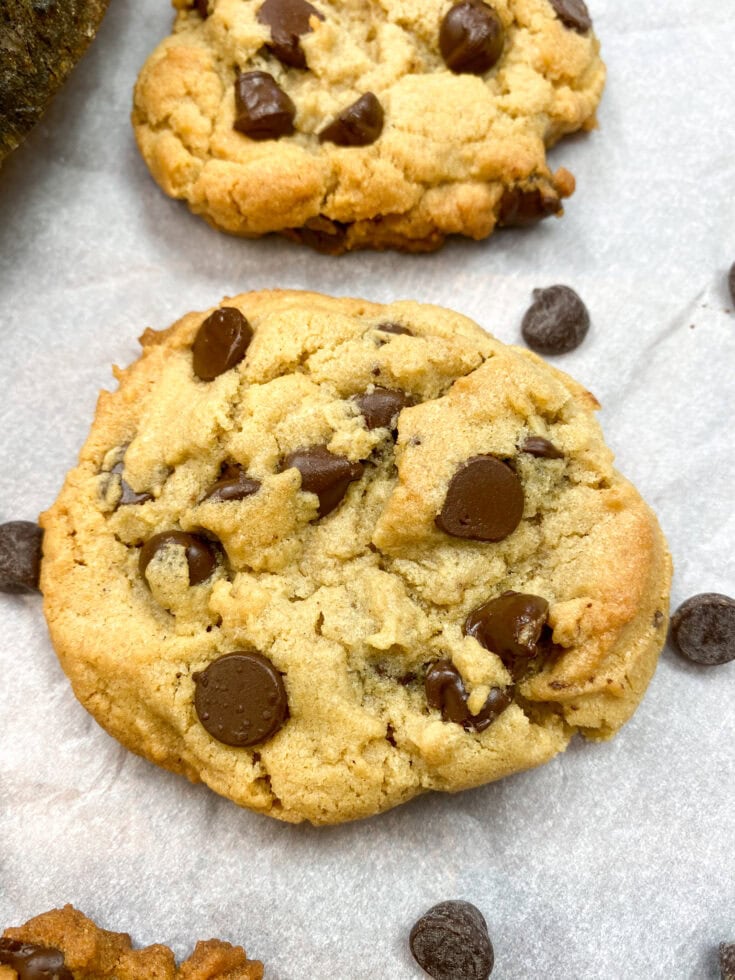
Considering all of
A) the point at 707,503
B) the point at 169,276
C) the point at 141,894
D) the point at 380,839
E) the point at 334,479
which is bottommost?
the point at 141,894

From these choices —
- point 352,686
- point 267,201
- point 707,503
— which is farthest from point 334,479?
point 707,503

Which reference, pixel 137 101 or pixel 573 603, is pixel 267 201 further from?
pixel 573 603

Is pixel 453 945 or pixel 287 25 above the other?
pixel 287 25

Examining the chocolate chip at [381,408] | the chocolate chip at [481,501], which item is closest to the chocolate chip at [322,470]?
the chocolate chip at [381,408]

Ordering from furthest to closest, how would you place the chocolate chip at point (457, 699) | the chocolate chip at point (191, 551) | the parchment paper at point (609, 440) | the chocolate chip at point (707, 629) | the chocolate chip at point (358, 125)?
the chocolate chip at point (358, 125), the chocolate chip at point (707, 629), the parchment paper at point (609, 440), the chocolate chip at point (191, 551), the chocolate chip at point (457, 699)

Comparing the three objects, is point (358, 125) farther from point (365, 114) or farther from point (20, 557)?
point (20, 557)

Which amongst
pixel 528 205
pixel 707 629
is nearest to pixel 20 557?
pixel 528 205

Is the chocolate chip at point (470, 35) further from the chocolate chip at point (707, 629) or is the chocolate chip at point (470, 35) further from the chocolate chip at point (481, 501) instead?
the chocolate chip at point (707, 629)
